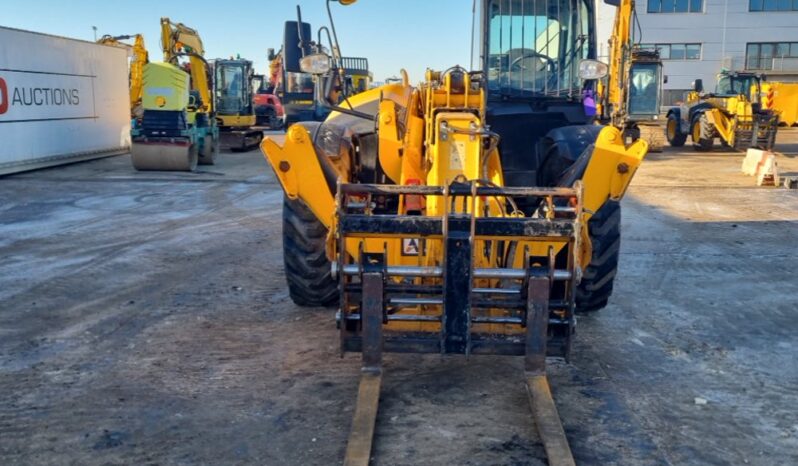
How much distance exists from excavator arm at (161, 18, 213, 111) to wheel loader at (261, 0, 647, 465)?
12.8 meters

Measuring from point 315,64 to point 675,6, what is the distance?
1711 inches

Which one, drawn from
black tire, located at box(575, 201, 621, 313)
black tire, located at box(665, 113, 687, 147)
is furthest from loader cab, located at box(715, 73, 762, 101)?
black tire, located at box(575, 201, 621, 313)

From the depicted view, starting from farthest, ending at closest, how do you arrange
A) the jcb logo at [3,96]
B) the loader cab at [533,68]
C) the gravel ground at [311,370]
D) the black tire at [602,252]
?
the jcb logo at [3,96]
the loader cab at [533,68]
the black tire at [602,252]
the gravel ground at [311,370]

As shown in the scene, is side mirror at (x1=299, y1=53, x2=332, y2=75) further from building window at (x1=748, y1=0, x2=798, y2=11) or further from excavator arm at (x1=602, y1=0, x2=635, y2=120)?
building window at (x1=748, y1=0, x2=798, y2=11)

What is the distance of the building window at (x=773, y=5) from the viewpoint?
4391 centimetres

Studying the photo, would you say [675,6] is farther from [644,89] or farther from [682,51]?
[644,89]

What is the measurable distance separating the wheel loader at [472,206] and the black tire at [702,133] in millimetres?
15880

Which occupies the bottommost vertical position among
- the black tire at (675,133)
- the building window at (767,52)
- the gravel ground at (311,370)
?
the gravel ground at (311,370)

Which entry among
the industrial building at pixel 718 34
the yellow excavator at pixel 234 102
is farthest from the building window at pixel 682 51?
the yellow excavator at pixel 234 102

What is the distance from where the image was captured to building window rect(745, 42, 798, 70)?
146ft

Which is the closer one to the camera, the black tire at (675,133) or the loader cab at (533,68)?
the loader cab at (533,68)

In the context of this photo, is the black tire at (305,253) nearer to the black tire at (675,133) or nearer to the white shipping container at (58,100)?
the white shipping container at (58,100)

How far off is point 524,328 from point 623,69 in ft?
52.4

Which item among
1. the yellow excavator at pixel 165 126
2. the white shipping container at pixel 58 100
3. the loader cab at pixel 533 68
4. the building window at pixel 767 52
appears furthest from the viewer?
the building window at pixel 767 52
